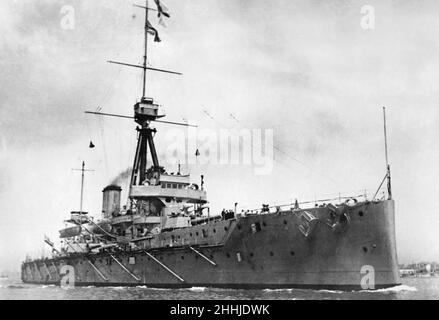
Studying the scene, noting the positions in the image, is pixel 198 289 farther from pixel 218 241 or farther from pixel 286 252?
pixel 286 252

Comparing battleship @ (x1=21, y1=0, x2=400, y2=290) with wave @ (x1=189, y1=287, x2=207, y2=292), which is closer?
battleship @ (x1=21, y1=0, x2=400, y2=290)

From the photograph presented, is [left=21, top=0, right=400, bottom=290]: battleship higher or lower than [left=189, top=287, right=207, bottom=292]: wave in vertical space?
higher
